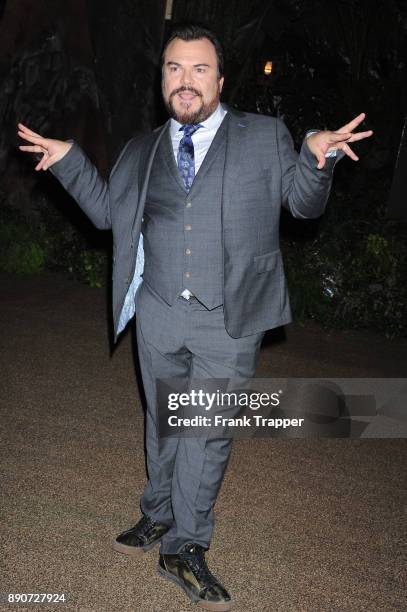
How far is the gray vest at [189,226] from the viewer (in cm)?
304

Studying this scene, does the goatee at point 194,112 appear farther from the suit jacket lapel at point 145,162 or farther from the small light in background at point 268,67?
the small light in background at point 268,67

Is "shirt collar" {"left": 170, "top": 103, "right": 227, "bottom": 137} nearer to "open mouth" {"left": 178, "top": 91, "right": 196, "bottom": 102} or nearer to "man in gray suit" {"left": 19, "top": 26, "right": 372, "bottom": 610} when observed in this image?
Answer: "man in gray suit" {"left": 19, "top": 26, "right": 372, "bottom": 610}

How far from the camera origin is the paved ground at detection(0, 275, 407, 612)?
3.30m

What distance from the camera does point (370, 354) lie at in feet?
23.2

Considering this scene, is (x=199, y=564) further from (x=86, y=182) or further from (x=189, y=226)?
(x=86, y=182)

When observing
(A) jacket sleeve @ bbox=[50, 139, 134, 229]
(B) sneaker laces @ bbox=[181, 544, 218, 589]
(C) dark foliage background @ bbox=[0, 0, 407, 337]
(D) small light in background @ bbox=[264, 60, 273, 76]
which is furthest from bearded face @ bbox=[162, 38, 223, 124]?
(D) small light in background @ bbox=[264, 60, 273, 76]

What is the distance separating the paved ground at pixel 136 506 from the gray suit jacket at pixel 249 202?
3.76 ft

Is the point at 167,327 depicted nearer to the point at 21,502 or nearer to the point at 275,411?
the point at 21,502

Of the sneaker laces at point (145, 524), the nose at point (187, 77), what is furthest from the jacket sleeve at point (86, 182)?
the sneaker laces at point (145, 524)

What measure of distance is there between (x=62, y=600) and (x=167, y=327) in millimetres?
1162

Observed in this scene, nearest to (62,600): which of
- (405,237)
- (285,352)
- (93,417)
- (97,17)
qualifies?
(93,417)

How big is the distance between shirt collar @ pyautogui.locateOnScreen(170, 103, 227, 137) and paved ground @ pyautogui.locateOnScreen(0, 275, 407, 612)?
1.87 m

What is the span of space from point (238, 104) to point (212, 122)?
8.14 meters

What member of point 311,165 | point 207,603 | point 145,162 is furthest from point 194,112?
point 207,603
